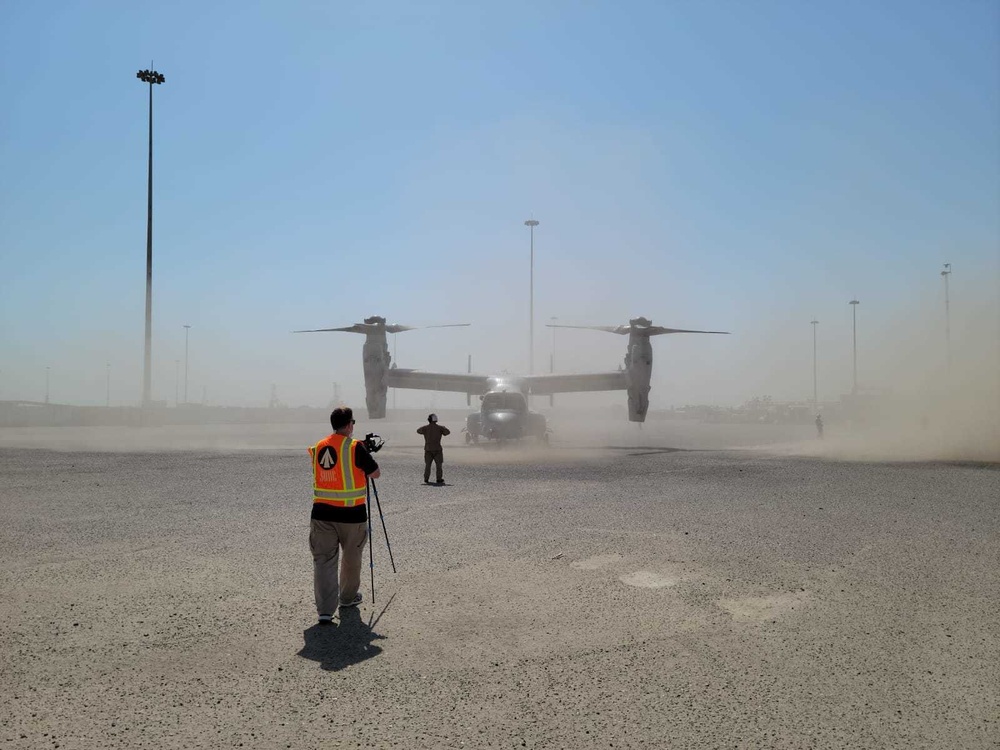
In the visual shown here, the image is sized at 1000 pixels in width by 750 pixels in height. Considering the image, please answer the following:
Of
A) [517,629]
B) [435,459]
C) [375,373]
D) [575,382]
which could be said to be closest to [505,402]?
[575,382]

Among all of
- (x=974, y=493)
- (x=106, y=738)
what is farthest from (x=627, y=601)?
(x=974, y=493)

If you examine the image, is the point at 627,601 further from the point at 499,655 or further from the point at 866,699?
the point at 866,699

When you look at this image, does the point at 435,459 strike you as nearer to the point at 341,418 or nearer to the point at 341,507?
the point at 341,418

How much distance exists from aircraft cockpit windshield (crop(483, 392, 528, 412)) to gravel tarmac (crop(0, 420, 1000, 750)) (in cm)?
1618

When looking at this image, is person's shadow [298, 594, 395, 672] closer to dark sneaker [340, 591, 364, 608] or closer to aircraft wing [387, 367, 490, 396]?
dark sneaker [340, 591, 364, 608]

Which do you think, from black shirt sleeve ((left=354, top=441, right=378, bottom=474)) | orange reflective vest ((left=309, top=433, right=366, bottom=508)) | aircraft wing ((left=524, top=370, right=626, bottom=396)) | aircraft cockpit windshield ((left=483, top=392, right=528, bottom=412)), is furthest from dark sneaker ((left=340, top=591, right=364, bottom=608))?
aircraft wing ((left=524, top=370, right=626, bottom=396))

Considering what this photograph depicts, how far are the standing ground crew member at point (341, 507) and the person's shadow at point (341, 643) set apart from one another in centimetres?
25

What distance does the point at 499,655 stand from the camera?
17.0 ft

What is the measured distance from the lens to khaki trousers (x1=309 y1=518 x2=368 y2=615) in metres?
5.91

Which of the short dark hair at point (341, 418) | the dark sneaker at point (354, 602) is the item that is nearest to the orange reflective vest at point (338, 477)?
the short dark hair at point (341, 418)

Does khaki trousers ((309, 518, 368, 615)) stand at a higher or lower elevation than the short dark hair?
lower

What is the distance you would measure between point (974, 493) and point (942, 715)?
1187 centimetres

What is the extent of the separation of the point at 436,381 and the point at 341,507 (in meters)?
28.5

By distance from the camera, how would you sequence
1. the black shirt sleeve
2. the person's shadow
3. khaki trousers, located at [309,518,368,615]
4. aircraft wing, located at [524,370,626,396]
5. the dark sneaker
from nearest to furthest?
the person's shadow, khaki trousers, located at [309,518,368,615], the black shirt sleeve, the dark sneaker, aircraft wing, located at [524,370,626,396]
